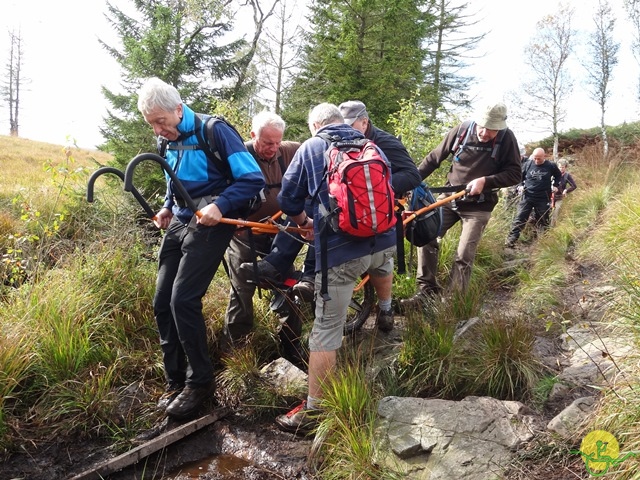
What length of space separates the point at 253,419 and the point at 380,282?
1.54 meters

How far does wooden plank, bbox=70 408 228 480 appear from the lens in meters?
3.11

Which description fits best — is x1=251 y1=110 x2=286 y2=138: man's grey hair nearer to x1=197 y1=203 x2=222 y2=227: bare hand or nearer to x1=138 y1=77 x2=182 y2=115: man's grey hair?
x1=138 y1=77 x2=182 y2=115: man's grey hair

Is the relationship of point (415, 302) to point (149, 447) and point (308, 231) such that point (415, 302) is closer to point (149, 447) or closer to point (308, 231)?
point (308, 231)

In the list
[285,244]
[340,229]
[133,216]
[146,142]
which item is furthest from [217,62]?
[340,229]

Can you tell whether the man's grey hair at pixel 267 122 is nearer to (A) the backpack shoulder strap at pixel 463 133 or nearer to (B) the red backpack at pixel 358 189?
(B) the red backpack at pixel 358 189

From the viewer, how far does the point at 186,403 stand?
3615 millimetres

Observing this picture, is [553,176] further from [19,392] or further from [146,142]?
[19,392]

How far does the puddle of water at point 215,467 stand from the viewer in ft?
10.7

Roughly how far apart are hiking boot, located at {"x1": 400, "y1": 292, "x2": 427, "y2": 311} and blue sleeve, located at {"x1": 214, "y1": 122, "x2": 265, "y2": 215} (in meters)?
2.03

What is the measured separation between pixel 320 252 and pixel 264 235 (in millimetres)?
1401

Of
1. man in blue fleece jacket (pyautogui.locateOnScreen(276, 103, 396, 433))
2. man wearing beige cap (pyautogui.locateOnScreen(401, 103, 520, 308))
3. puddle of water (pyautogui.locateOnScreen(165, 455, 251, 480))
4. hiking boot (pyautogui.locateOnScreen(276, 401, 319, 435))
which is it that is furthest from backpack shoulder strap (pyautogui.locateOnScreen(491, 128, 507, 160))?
puddle of water (pyautogui.locateOnScreen(165, 455, 251, 480))

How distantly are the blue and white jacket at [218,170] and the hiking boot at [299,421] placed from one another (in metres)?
1.54

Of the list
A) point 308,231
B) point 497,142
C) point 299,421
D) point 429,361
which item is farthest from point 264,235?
point 497,142

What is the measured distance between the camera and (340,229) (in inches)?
121
